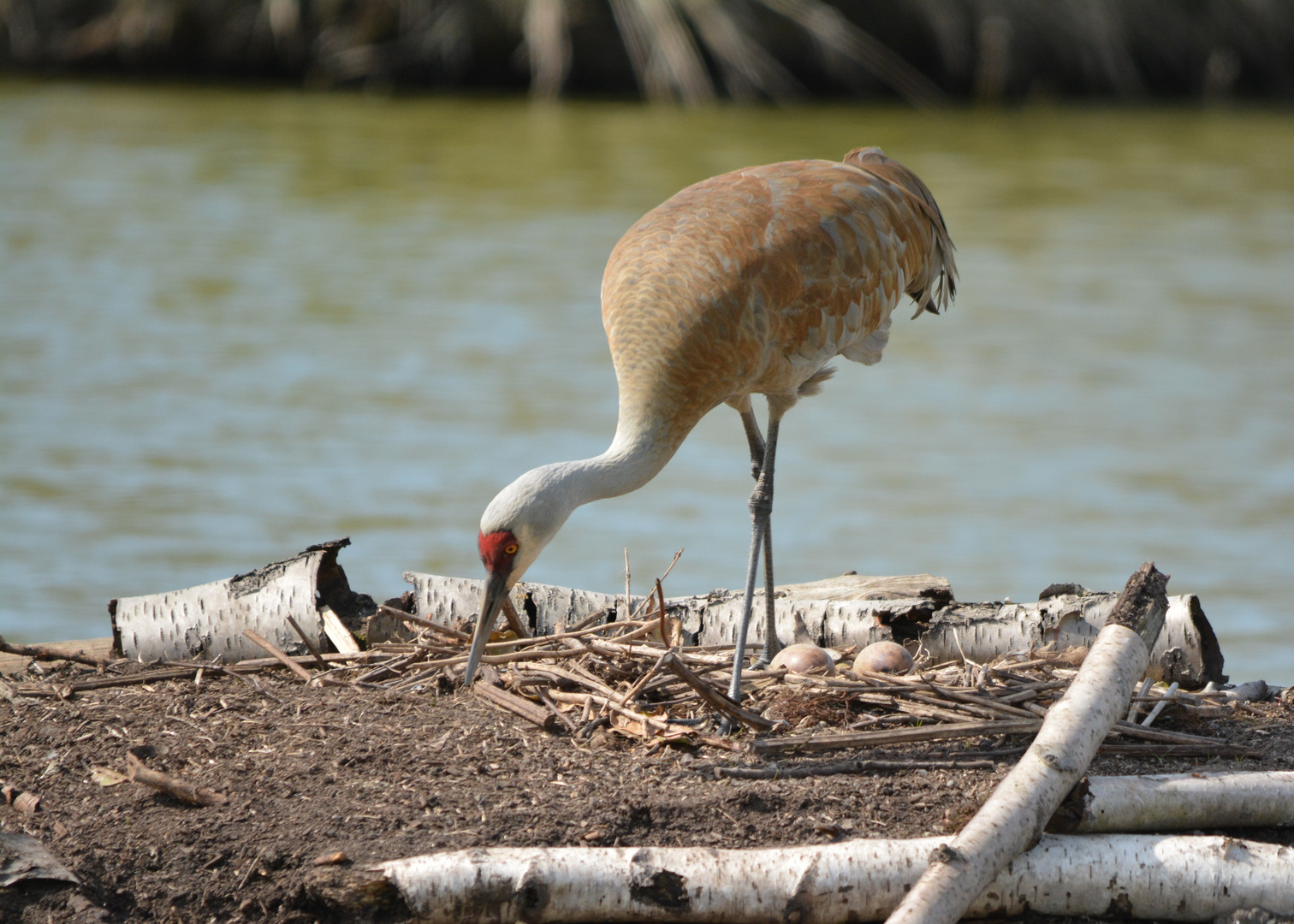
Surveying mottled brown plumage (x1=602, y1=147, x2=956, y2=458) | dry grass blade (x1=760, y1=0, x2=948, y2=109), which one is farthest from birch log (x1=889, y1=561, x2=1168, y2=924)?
dry grass blade (x1=760, y1=0, x2=948, y2=109)

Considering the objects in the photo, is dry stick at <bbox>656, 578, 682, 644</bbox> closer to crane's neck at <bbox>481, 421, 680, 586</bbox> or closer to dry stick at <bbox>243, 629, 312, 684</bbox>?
crane's neck at <bbox>481, 421, 680, 586</bbox>

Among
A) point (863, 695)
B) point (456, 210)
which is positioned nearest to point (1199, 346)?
point (456, 210)

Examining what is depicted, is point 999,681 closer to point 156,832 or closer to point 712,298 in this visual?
point 712,298

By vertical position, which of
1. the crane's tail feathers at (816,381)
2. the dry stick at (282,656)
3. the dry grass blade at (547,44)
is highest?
the dry grass blade at (547,44)

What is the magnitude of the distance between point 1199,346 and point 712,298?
9585 millimetres

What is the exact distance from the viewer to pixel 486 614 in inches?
168

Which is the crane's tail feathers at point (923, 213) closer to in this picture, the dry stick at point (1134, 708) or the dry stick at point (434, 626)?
the dry stick at point (1134, 708)

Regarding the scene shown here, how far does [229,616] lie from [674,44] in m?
17.8

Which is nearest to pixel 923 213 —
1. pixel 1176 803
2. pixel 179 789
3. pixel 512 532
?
pixel 512 532

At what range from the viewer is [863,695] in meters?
4.40

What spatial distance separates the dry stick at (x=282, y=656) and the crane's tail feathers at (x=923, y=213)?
8.89 feet

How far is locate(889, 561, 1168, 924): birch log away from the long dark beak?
5.04 feet

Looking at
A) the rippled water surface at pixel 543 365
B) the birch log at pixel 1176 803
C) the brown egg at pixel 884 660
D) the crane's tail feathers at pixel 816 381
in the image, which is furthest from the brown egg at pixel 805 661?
the rippled water surface at pixel 543 365

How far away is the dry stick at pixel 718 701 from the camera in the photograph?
402 centimetres
